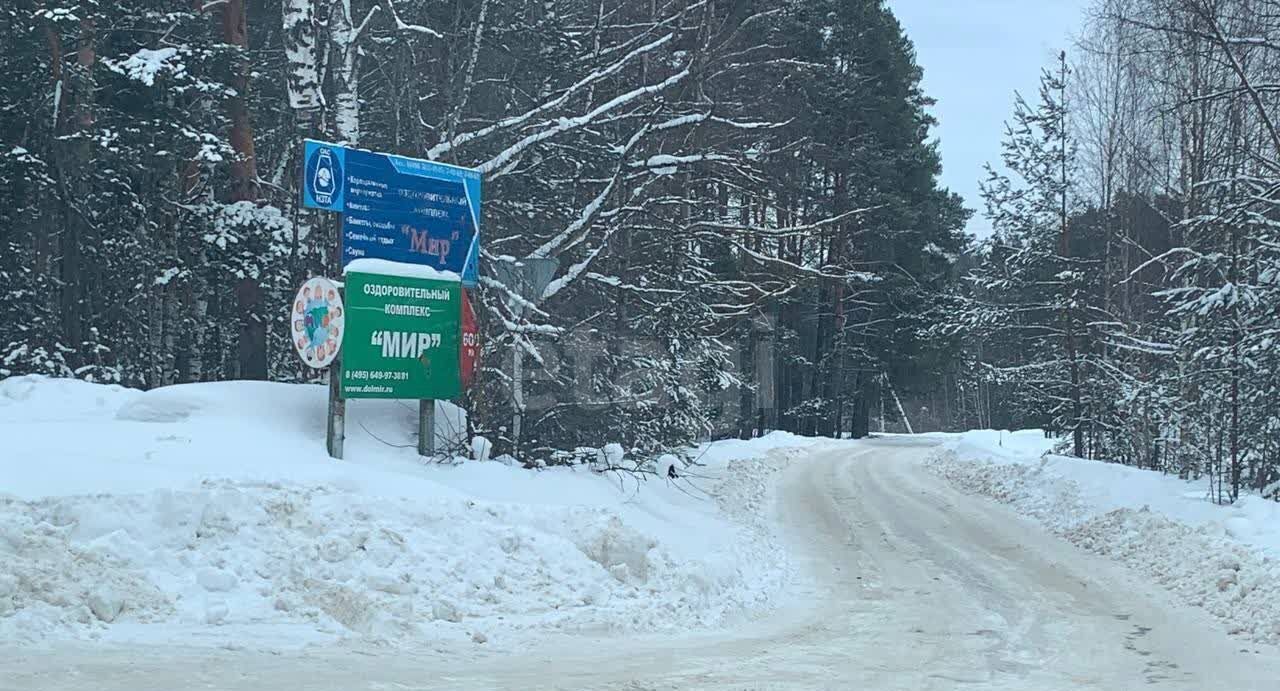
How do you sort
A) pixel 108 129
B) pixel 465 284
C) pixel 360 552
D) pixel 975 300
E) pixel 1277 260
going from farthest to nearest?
pixel 975 300 < pixel 108 129 < pixel 1277 260 < pixel 465 284 < pixel 360 552

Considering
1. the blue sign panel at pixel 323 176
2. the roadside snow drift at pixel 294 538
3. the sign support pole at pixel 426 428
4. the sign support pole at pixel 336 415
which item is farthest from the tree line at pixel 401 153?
the roadside snow drift at pixel 294 538

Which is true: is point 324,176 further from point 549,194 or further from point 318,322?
point 549,194

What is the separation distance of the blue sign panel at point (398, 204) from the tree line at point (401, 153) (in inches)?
75.7

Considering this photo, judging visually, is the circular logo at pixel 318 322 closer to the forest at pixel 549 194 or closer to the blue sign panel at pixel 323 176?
the blue sign panel at pixel 323 176

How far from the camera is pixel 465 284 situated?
13.1 m

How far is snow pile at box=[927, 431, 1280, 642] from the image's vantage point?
35.6 ft

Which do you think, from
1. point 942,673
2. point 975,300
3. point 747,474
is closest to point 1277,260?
point 942,673

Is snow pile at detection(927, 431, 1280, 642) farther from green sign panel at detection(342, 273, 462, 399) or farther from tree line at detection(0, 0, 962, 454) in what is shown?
green sign panel at detection(342, 273, 462, 399)

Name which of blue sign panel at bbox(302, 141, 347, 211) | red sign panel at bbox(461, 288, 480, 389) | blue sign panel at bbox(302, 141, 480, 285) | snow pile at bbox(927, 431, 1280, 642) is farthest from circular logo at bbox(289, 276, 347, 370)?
snow pile at bbox(927, 431, 1280, 642)

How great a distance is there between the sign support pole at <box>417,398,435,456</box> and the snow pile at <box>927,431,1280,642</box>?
791 centimetres

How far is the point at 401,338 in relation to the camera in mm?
12227

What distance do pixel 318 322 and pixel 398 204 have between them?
1678mm

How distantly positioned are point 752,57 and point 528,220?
8.94 metres

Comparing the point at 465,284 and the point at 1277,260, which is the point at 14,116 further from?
the point at 1277,260
